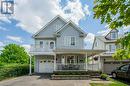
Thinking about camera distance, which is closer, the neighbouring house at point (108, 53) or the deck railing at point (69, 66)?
the deck railing at point (69, 66)

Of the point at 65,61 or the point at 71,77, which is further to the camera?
the point at 65,61

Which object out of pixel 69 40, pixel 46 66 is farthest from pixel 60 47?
pixel 46 66

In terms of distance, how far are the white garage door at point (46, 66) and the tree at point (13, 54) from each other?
52865 mm

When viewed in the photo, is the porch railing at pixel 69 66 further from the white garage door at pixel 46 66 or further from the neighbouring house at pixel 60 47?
the white garage door at pixel 46 66

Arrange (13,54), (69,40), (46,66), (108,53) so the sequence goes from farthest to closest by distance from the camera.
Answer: (13,54) < (108,53) < (46,66) < (69,40)

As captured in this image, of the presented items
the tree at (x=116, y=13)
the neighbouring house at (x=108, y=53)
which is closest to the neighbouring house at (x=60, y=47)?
the neighbouring house at (x=108, y=53)

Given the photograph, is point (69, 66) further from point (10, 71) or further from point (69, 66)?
point (10, 71)

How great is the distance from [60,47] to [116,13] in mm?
29639

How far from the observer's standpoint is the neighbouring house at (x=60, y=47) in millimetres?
31250

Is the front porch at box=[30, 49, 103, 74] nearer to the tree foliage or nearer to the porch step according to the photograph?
the porch step

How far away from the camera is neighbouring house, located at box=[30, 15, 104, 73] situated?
103 ft

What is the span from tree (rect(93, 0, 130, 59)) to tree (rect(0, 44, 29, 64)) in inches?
3344

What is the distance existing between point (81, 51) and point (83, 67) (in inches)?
104

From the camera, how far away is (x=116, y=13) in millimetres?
5711
